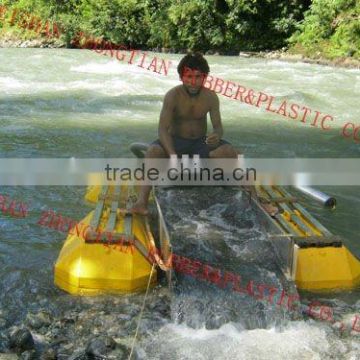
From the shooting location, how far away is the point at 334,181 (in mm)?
7734

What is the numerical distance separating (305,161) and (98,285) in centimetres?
496

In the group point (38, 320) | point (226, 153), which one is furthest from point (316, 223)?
point (38, 320)

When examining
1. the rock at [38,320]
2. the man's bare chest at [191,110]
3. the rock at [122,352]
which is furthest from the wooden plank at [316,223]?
the rock at [38,320]

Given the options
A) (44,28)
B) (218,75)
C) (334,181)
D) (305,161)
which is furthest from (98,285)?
(44,28)

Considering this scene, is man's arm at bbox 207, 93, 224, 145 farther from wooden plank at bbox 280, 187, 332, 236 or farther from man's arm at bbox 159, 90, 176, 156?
wooden plank at bbox 280, 187, 332, 236

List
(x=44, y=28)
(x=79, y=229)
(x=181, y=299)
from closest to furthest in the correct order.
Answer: (x=181, y=299), (x=79, y=229), (x=44, y=28)

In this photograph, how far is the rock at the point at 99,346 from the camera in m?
3.55

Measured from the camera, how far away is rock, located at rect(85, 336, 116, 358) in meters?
3.55

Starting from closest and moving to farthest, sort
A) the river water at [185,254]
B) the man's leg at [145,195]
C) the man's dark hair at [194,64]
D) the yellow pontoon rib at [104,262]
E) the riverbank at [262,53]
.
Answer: the river water at [185,254]
the yellow pontoon rib at [104,262]
the man's dark hair at [194,64]
the man's leg at [145,195]
the riverbank at [262,53]

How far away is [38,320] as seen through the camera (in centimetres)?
397

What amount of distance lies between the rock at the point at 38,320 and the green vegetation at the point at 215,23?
1889cm

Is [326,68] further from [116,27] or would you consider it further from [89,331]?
[89,331]

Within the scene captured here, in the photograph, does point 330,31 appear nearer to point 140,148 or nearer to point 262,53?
point 262,53

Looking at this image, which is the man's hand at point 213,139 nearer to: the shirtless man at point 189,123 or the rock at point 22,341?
the shirtless man at point 189,123
